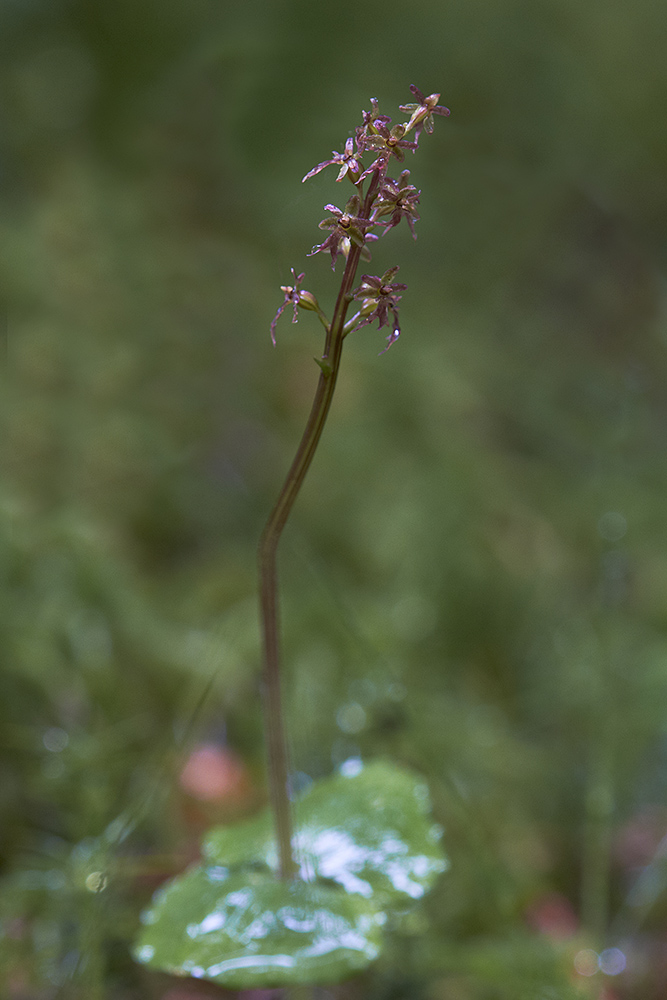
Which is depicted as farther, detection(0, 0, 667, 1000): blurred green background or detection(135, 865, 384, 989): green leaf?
detection(0, 0, 667, 1000): blurred green background

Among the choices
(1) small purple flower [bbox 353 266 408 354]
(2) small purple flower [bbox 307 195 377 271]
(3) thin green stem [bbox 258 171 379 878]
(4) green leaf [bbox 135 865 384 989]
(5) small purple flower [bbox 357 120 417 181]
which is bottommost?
(4) green leaf [bbox 135 865 384 989]

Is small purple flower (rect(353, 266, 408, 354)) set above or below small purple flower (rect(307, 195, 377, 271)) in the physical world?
below

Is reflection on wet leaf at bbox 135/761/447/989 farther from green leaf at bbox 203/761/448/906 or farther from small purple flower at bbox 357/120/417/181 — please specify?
small purple flower at bbox 357/120/417/181

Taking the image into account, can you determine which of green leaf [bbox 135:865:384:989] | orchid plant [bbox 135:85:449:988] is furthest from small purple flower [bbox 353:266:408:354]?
green leaf [bbox 135:865:384:989]

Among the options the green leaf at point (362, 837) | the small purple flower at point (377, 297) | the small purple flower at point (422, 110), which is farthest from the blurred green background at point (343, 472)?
the small purple flower at point (422, 110)

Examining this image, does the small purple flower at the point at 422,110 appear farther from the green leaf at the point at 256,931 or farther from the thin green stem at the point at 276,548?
the green leaf at the point at 256,931

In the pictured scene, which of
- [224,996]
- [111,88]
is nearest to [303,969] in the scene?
[224,996]

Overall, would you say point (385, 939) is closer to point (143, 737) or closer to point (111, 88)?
point (143, 737)
